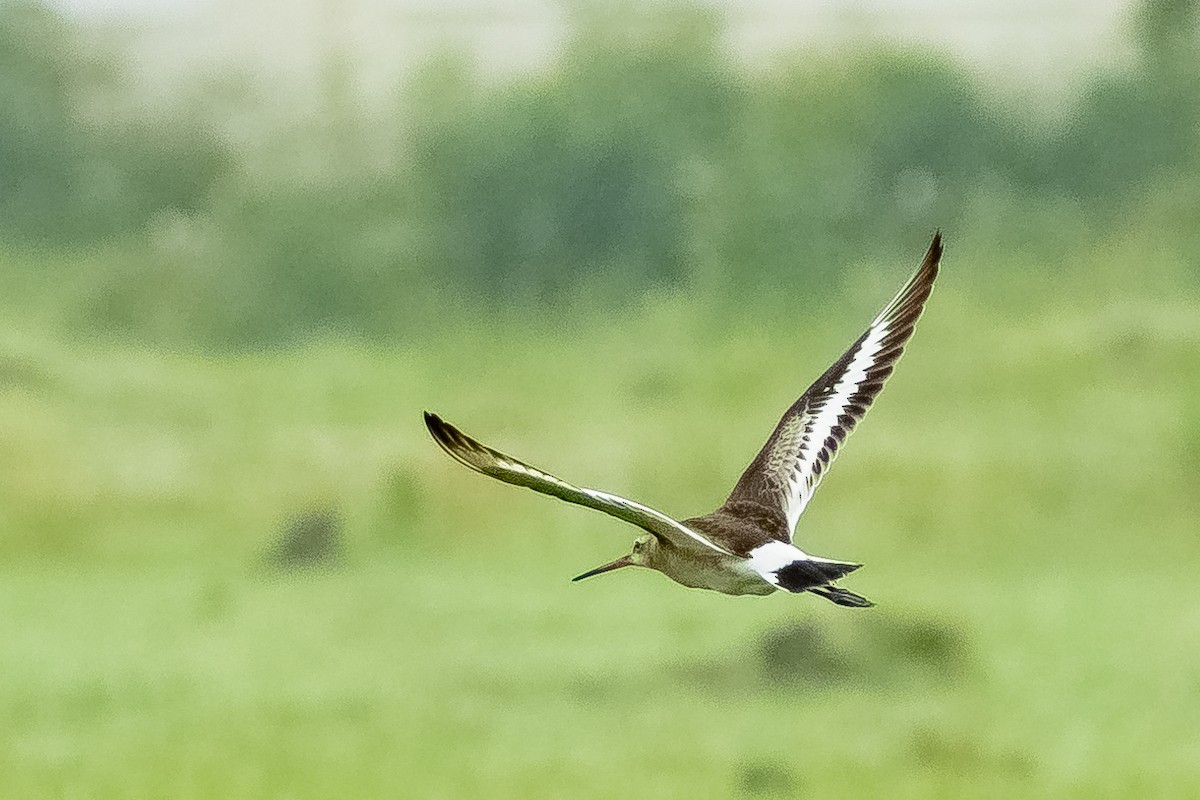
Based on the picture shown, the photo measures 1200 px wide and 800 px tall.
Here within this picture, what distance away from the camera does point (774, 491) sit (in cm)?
345

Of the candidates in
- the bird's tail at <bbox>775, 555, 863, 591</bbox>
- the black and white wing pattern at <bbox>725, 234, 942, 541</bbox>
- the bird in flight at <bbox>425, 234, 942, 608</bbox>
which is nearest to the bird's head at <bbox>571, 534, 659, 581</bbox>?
the bird in flight at <bbox>425, 234, 942, 608</bbox>

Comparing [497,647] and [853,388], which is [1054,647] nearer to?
[497,647]

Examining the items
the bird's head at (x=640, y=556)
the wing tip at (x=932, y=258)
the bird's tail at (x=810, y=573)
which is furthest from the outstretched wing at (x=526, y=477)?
the wing tip at (x=932, y=258)

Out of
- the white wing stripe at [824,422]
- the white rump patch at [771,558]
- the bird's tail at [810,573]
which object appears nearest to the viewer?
the bird's tail at [810,573]

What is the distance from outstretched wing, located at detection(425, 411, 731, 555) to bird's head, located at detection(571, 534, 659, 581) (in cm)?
66

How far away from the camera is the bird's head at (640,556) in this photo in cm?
313

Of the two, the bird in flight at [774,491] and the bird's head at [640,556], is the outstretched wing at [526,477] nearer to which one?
the bird in flight at [774,491]

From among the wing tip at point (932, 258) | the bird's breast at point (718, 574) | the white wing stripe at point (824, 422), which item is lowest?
the bird's breast at point (718, 574)

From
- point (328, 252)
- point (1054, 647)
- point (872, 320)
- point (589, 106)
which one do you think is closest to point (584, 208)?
point (589, 106)

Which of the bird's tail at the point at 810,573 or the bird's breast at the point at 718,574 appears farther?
the bird's breast at the point at 718,574

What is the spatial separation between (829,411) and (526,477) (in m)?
1.49

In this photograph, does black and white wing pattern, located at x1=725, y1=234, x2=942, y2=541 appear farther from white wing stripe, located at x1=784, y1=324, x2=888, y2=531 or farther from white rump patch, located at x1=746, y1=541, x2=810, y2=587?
white rump patch, located at x1=746, y1=541, x2=810, y2=587

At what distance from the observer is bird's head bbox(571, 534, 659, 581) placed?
10.3 ft

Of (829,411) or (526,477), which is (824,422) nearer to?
(829,411)
